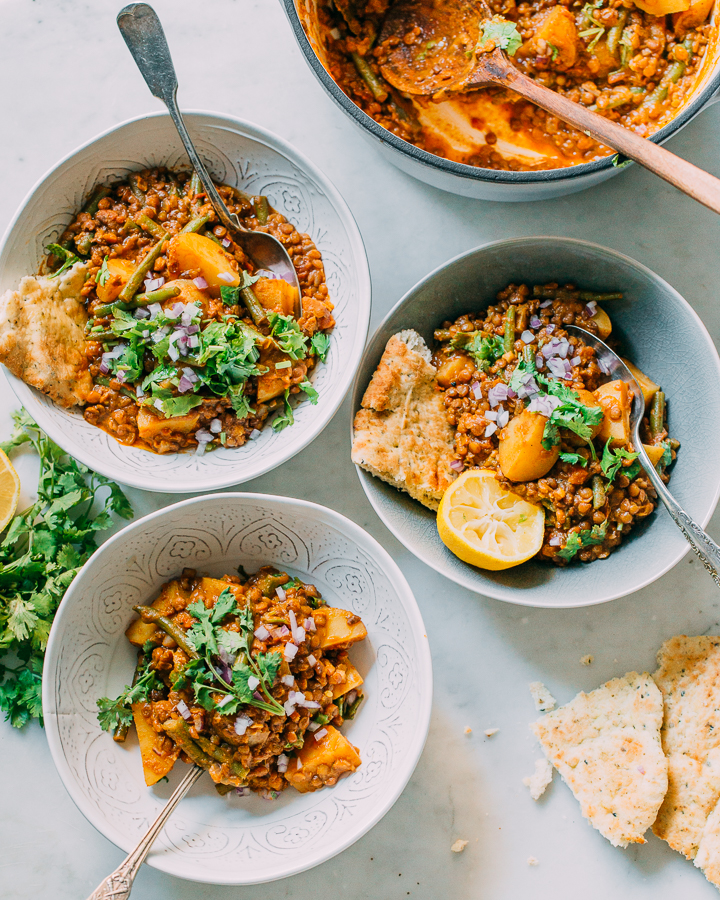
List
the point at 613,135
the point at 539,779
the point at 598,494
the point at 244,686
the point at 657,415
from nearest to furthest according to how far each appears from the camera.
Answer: the point at 613,135
the point at 244,686
the point at 598,494
the point at 657,415
the point at 539,779

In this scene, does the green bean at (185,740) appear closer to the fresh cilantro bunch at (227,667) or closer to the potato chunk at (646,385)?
the fresh cilantro bunch at (227,667)

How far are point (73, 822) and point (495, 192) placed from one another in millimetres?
2712

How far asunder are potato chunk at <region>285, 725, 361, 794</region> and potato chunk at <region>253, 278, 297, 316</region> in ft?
4.69

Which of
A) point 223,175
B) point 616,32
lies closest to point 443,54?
point 616,32

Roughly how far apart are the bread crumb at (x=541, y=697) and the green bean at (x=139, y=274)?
2.04 m

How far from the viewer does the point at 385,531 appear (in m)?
2.79

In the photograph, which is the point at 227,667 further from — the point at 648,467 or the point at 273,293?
the point at 648,467

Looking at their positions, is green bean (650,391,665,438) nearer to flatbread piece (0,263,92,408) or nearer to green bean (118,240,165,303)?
green bean (118,240,165,303)

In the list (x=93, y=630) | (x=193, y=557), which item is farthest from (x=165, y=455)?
(x=93, y=630)

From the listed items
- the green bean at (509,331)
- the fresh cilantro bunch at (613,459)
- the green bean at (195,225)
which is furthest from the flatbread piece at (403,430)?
the green bean at (195,225)

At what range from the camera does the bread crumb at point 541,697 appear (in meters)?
2.74

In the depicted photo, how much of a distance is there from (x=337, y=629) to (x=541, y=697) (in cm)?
89

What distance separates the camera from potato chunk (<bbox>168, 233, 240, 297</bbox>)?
236 centimetres

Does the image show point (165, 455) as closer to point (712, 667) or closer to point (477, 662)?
point (477, 662)
